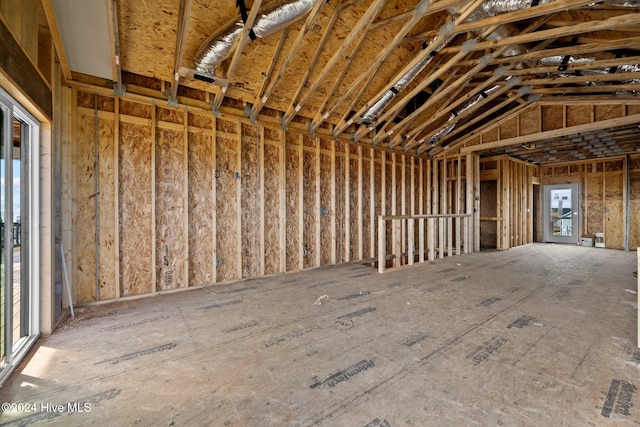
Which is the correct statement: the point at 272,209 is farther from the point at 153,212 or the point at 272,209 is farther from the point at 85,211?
the point at 85,211

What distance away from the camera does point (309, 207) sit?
5.65 meters

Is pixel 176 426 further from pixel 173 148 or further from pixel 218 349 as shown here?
pixel 173 148

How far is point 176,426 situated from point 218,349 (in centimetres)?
83

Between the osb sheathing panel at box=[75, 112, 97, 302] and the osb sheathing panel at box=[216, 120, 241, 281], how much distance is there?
162cm

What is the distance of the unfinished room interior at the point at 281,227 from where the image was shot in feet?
5.75

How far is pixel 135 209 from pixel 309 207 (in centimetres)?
307

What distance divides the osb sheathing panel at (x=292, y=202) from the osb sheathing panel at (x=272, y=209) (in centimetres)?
23

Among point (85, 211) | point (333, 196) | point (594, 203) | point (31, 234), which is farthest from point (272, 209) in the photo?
point (594, 203)

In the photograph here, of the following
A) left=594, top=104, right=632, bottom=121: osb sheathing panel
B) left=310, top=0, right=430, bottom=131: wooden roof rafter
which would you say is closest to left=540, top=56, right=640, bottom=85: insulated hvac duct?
left=594, top=104, right=632, bottom=121: osb sheathing panel

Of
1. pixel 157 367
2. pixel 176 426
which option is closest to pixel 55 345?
pixel 157 367

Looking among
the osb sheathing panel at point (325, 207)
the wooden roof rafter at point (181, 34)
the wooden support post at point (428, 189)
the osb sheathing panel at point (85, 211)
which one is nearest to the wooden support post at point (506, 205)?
the wooden support post at point (428, 189)

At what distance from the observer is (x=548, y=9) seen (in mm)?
3178

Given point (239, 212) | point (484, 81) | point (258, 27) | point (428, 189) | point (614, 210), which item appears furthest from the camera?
point (428, 189)

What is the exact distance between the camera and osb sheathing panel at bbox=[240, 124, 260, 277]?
4766 millimetres
